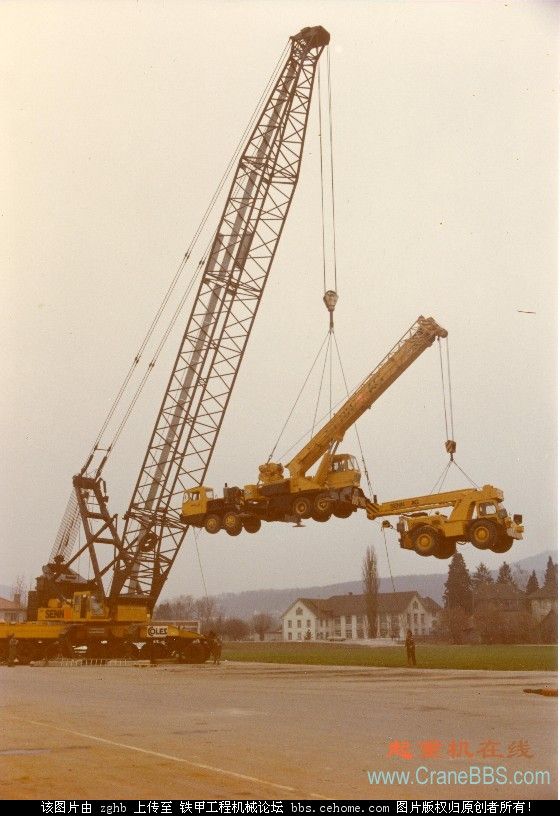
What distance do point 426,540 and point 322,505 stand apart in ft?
11.3

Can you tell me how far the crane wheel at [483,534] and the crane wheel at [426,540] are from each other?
111 cm

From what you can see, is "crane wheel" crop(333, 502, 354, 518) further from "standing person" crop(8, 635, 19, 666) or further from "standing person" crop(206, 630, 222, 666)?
"standing person" crop(8, 635, 19, 666)

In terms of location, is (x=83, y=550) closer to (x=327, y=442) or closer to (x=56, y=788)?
(x=327, y=442)

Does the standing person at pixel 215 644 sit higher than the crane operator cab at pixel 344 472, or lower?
lower

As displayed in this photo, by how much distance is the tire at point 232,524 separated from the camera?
95.1 ft

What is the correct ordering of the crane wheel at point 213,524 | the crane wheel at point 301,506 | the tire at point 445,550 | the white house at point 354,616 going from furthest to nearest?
the white house at point 354,616 → the crane wheel at point 213,524 → the crane wheel at point 301,506 → the tire at point 445,550

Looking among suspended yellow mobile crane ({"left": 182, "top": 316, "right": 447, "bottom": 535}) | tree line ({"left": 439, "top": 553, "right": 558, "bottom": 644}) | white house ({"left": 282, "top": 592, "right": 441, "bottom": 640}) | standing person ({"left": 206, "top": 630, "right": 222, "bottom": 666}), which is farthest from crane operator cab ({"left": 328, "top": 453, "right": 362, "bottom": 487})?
white house ({"left": 282, "top": 592, "right": 441, "bottom": 640})

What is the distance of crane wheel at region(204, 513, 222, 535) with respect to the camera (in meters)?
29.7

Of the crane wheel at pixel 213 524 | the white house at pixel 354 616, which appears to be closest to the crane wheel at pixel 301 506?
the crane wheel at pixel 213 524

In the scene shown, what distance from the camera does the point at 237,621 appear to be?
4716 centimetres

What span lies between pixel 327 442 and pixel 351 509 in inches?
114

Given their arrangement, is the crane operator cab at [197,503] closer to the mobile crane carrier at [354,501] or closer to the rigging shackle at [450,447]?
the mobile crane carrier at [354,501]

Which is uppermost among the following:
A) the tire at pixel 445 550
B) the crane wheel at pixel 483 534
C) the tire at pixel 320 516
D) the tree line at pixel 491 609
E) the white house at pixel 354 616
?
the tire at pixel 320 516

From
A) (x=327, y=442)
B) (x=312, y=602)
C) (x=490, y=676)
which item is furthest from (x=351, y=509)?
(x=312, y=602)
